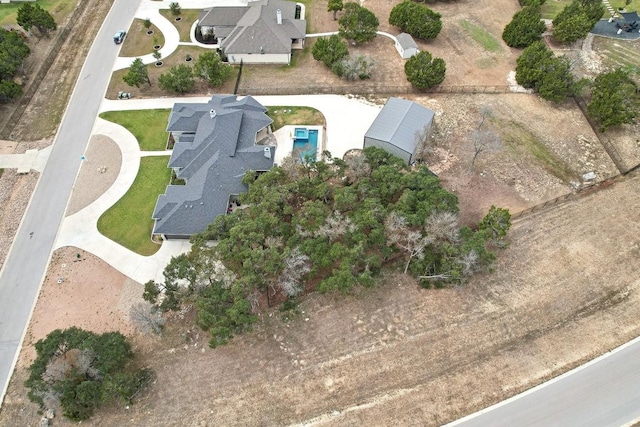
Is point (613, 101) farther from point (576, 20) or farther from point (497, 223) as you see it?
point (497, 223)

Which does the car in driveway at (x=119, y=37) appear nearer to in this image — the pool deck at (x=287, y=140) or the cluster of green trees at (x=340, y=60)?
the cluster of green trees at (x=340, y=60)

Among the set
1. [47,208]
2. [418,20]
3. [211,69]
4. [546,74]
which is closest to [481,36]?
[418,20]

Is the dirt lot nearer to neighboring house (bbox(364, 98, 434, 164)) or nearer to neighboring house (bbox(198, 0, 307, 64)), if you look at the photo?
neighboring house (bbox(364, 98, 434, 164))

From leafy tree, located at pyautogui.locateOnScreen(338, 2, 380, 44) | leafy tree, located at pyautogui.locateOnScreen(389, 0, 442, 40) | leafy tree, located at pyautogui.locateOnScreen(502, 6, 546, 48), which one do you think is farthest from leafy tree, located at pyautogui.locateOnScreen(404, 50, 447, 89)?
leafy tree, located at pyautogui.locateOnScreen(502, 6, 546, 48)

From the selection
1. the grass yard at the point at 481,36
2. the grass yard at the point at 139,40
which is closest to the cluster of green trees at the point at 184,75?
the grass yard at the point at 139,40

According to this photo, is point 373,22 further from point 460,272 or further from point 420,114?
point 460,272

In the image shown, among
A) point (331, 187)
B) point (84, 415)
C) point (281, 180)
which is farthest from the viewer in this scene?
point (331, 187)

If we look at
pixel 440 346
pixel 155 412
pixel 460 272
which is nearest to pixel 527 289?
pixel 460 272
